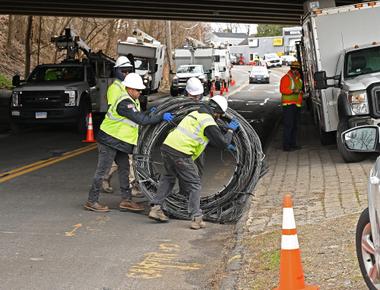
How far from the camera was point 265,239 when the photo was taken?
24.7ft

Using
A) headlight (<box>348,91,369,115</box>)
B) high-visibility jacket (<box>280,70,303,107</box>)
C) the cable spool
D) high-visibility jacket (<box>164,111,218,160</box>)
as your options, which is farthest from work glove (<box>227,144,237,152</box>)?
high-visibility jacket (<box>280,70,303,107</box>)

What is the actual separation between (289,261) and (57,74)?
680 inches

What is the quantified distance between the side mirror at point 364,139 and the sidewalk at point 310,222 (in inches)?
49.7

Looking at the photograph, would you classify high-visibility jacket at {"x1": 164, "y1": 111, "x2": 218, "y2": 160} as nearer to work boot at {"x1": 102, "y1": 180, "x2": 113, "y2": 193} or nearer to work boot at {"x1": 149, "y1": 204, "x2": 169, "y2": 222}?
work boot at {"x1": 149, "y1": 204, "x2": 169, "y2": 222}

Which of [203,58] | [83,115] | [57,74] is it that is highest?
[203,58]

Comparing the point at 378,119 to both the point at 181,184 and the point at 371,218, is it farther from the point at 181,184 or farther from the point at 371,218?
the point at 371,218

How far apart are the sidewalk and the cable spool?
29 cm

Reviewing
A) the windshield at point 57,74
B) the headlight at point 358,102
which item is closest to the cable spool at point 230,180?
the headlight at point 358,102

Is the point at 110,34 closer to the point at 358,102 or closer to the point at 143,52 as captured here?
the point at 143,52

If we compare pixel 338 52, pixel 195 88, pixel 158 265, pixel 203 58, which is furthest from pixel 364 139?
pixel 203 58

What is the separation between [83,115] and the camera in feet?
66.7

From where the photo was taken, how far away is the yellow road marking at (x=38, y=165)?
1246cm

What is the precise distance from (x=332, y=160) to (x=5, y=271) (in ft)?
26.3

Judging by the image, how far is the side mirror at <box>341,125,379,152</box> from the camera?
16.6ft
